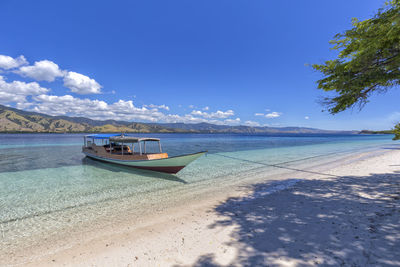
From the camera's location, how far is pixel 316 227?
531 cm

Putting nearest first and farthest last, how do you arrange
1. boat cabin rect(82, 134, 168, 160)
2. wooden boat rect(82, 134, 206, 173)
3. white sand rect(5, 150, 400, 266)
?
white sand rect(5, 150, 400, 266), wooden boat rect(82, 134, 206, 173), boat cabin rect(82, 134, 168, 160)

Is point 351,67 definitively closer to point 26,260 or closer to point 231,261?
point 231,261

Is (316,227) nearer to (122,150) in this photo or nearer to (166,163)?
(166,163)

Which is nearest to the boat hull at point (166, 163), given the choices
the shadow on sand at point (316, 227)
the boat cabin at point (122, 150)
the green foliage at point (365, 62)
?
the boat cabin at point (122, 150)

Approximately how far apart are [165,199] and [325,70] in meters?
11.0

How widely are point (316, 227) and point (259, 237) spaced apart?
1925 millimetres

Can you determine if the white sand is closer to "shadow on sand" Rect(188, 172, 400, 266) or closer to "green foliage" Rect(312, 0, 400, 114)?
"shadow on sand" Rect(188, 172, 400, 266)

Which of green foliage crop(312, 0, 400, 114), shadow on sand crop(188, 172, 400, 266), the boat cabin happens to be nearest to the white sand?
shadow on sand crop(188, 172, 400, 266)

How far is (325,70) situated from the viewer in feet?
29.8

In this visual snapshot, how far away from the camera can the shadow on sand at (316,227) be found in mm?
3939

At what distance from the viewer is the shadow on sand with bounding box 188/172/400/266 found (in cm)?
394

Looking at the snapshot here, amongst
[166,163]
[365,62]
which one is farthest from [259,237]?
[166,163]

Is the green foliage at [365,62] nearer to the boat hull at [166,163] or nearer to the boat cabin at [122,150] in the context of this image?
the boat hull at [166,163]

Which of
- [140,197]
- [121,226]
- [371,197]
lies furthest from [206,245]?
[371,197]
